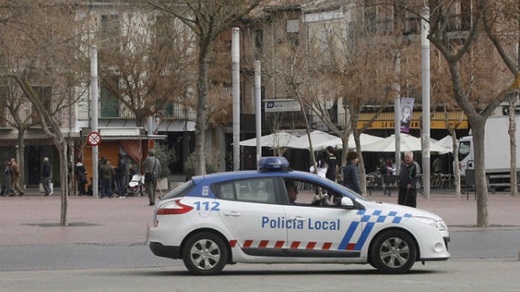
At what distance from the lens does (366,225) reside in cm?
1648

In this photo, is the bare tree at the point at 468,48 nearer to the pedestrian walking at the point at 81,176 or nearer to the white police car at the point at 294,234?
the white police car at the point at 294,234

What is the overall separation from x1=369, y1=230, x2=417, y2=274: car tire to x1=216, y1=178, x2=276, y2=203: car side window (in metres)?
1.70

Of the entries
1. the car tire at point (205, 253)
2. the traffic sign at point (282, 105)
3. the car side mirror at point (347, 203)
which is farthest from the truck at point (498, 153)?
the car tire at point (205, 253)

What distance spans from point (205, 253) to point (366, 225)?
2.36 m

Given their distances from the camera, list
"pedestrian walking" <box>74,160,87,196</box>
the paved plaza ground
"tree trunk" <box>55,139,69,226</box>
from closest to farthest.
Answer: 1. the paved plaza ground
2. "tree trunk" <box>55,139,69,226</box>
3. "pedestrian walking" <box>74,160,87,196</box>

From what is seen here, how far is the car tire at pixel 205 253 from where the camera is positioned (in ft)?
54.0

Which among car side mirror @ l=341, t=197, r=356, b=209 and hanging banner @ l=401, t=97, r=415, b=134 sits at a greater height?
hanging banner @ l=401, t=97, r=415, b=134

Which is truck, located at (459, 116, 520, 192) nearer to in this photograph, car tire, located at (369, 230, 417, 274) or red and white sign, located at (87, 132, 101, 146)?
red and white sign, located at (87, 132, 101, 146)

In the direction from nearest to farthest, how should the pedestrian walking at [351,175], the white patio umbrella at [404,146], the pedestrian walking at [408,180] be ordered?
the pedestrian walking at [351,175]
the pedestrian walking at [408,180]
the white patio umbrella at [404,146]

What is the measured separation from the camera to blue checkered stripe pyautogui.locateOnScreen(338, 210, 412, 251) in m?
16.5

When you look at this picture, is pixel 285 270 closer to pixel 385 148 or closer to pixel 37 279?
pixel 37 279

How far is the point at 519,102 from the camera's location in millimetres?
59125

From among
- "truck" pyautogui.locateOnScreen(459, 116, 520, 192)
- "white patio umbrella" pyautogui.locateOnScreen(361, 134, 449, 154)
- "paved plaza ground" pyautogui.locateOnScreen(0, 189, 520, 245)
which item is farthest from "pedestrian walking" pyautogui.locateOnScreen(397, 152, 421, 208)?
"white patio umbrella" pyautogui.locateOnScreen(361, 134, 449, 154)

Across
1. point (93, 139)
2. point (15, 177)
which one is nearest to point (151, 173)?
point (93, 139)
